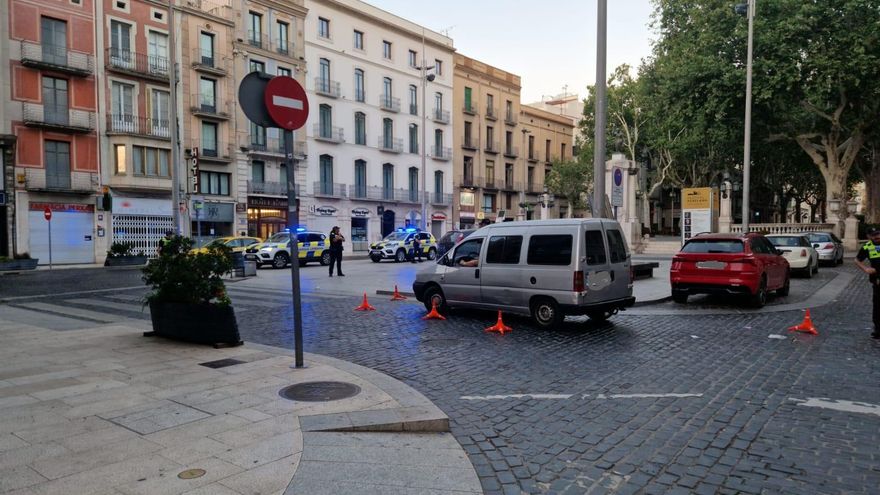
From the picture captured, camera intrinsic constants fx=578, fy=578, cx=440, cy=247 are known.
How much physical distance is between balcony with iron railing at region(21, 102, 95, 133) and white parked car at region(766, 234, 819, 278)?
32.2 m

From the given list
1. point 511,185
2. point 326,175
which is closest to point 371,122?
point 326,175

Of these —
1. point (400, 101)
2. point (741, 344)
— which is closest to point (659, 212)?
point (400, 101)

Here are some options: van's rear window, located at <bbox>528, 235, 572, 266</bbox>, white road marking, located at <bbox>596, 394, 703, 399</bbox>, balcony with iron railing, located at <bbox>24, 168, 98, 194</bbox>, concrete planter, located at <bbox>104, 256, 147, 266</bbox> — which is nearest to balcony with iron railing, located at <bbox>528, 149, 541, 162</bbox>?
balcony with iron railing, located at <bbox>24, 168, 98, 194</bbox>

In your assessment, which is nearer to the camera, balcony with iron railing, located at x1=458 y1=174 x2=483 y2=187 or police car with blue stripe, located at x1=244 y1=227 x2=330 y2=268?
police car with blue stripe, located at x1=244 y1=227 x2=330 y2=268

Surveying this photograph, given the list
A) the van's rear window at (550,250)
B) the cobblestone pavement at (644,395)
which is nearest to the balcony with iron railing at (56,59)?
the cobblestone pavement at (644,395)

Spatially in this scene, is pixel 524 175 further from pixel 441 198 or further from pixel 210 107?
pixel 210 107

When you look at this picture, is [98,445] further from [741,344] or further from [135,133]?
[135,133]

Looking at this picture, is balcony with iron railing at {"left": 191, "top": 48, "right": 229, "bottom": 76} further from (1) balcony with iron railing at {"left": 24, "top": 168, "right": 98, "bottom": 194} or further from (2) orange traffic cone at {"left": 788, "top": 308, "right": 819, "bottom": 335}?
(2) orange traffic cone at {"left": 788, "top": 308, "right": 819, "bottom": 335}

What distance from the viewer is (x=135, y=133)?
1256 inches

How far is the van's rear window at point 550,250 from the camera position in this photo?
9.32 meters

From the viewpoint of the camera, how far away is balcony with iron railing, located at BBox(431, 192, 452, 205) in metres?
52.1

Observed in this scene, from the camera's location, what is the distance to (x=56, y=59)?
29.4m

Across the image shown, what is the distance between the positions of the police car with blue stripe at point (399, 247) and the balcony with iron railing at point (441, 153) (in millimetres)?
20784

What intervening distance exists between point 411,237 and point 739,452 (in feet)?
89.9
